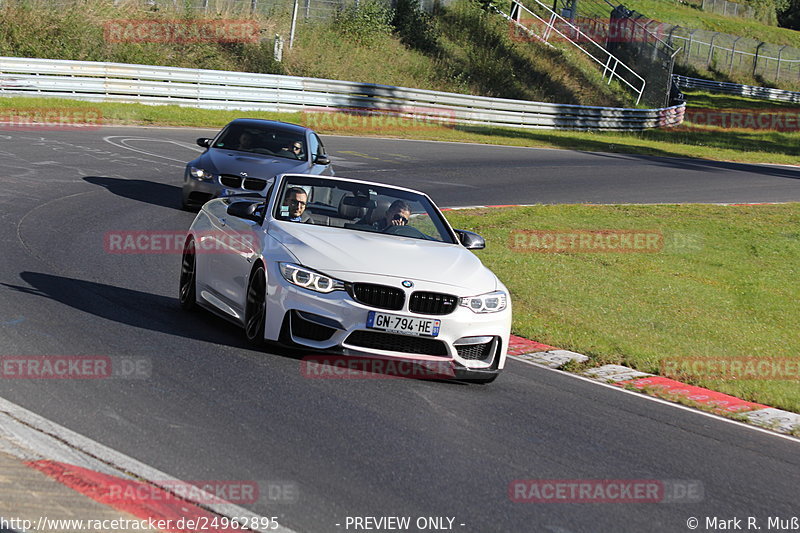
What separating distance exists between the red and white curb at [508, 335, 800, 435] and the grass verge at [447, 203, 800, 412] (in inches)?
8.0

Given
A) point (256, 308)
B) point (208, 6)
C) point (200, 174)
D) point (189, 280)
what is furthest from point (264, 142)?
point (208, 6)

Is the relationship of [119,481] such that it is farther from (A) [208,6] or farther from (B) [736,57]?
(B) [736,57]

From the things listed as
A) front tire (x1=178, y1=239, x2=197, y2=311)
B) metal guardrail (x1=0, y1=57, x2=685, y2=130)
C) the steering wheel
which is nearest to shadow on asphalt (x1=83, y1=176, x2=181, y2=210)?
front tire (x1=178, y1=239, x2=197, y2=311)

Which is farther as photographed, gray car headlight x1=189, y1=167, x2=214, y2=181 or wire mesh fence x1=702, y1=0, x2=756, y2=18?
wire mesh fence x1=702, y1=0, x2=756, y2=18

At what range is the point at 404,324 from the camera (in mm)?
7992

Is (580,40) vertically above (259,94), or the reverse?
(580,40)

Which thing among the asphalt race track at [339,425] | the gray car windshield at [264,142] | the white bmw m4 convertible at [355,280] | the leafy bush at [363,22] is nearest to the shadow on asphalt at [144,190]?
the gray car windshield at [264,142]

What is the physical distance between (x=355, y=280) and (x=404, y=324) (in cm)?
49

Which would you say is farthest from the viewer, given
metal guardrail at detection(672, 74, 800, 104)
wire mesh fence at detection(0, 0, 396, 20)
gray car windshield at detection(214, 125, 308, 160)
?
metal guardrail at detection(672, 74, 800, 104)

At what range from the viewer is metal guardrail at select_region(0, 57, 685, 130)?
30.3m

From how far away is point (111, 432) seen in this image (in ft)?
20.1

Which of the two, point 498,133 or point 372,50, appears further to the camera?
point 372,50

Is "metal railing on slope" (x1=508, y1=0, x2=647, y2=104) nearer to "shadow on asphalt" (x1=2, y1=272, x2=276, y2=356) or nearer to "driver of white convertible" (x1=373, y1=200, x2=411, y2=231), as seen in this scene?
"shadow on asphalt" (x1=2, y1=272, x2=276, y2=356)

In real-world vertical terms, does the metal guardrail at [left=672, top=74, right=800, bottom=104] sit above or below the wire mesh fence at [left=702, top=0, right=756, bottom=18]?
Result: below
